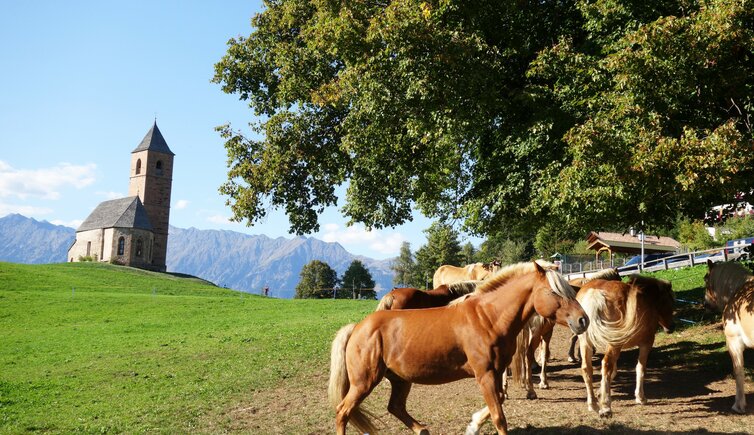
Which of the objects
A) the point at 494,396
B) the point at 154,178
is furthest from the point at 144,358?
the point at 154,178

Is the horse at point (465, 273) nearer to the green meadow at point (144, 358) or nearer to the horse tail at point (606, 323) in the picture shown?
the green meadow at point (144, 358)

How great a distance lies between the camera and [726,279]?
1099 centimetres

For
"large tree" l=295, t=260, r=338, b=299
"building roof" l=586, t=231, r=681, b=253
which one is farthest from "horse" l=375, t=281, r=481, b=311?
"large tree" l=295, t=260, r=338, b=299

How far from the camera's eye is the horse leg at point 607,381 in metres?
9.24

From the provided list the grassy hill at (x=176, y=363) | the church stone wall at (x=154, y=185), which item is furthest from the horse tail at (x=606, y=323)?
the church stone wall at (x=154, y=185)

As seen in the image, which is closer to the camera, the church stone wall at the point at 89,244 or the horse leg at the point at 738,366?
the horse leg at the point at 738,366

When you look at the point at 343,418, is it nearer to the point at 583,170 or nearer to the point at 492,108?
the point at 583,170

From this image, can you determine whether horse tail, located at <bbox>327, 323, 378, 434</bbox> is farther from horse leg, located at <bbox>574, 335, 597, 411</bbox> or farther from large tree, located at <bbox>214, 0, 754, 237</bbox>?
large tree, located at <bbox>214, 0, 754, 237</bbox>

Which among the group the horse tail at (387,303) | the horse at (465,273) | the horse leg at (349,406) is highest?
the horse at (465,273)

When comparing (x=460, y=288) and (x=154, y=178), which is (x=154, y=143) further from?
(x=460, y=288)

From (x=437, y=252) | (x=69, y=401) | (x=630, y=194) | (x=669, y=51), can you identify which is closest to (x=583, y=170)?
(x=630, y=194)

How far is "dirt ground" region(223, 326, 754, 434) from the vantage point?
8.89 metres

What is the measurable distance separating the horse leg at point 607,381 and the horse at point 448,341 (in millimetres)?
3065

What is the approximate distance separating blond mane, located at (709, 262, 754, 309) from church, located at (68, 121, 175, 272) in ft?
359
